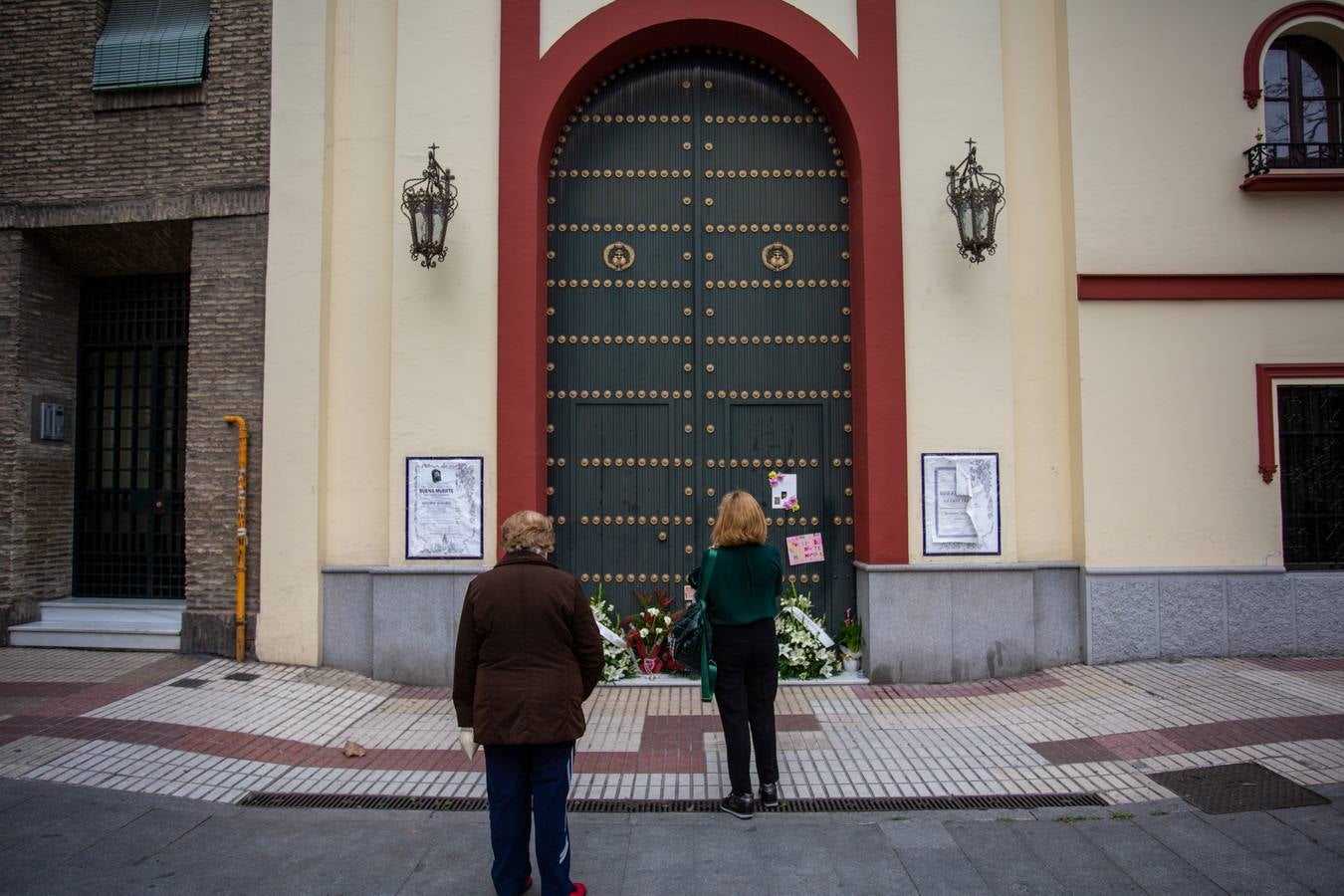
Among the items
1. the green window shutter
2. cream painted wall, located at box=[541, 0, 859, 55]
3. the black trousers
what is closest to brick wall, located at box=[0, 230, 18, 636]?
the green window shutter

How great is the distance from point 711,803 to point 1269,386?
20.5ft

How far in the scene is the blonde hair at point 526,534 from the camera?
3.62 metres

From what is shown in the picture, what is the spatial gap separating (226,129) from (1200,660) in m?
9.96

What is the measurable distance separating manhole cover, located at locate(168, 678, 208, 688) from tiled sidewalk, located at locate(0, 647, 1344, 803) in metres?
0.01

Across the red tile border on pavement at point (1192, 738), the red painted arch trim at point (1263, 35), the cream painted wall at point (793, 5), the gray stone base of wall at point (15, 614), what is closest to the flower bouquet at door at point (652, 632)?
the red tile border on pavement at point (1192, 738)

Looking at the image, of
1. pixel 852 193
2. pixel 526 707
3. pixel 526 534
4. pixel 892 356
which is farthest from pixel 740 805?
pixel 852 193

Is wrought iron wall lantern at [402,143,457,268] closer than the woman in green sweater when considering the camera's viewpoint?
No

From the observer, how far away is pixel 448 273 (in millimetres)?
7242

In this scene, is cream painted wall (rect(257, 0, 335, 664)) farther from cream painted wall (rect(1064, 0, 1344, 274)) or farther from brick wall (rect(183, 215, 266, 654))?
cream painted wall (rect(1064, 0, 1344, 274))

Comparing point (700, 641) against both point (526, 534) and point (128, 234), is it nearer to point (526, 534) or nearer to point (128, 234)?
point (526, 534)

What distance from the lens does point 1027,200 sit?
744cm

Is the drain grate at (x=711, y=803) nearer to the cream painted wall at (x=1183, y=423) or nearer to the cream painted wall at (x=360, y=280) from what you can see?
the cream painted wall at (x=360, y=280)

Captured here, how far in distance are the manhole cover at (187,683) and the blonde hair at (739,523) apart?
4668 millimetres

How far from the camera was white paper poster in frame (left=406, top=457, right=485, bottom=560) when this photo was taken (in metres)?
7.07
